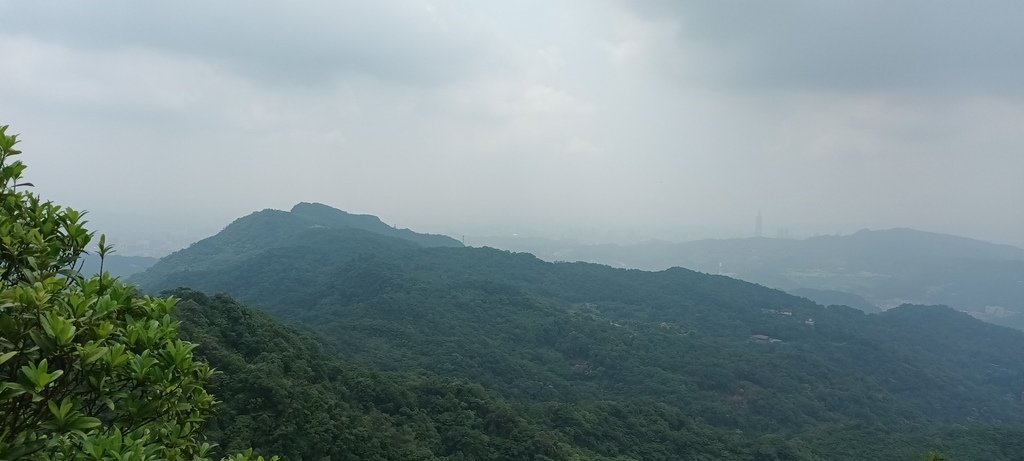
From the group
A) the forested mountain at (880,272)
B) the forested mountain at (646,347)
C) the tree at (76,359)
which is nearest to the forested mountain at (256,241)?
the forested mountain at (646,347)

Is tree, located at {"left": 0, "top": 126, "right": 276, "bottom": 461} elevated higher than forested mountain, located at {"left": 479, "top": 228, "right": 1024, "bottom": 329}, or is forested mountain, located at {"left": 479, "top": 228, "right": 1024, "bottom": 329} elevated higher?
forested mountain, located at {"left": 479, "top": 228, "right": 1024, "bottom": 329}

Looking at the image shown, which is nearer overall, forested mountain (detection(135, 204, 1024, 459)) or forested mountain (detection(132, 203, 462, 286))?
forested mountain (detection(135, 204, 1024, 459))

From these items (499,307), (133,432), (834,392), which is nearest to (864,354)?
(834,392)

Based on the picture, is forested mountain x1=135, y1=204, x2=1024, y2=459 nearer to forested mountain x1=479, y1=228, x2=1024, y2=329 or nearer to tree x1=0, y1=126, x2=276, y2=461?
tree x1=0, y1=126, x2=276, y2=461

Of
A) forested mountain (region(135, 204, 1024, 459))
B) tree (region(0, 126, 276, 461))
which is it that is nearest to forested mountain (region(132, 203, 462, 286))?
forested mountain (region(135, 204, 1024, 459))

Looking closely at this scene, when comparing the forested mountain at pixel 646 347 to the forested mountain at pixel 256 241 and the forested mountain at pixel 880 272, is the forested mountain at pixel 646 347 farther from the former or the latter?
the forested mountain at pixel 880 272

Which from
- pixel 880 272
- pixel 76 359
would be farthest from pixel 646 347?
pixel 880 272

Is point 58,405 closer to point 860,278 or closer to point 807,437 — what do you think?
point 807,437
